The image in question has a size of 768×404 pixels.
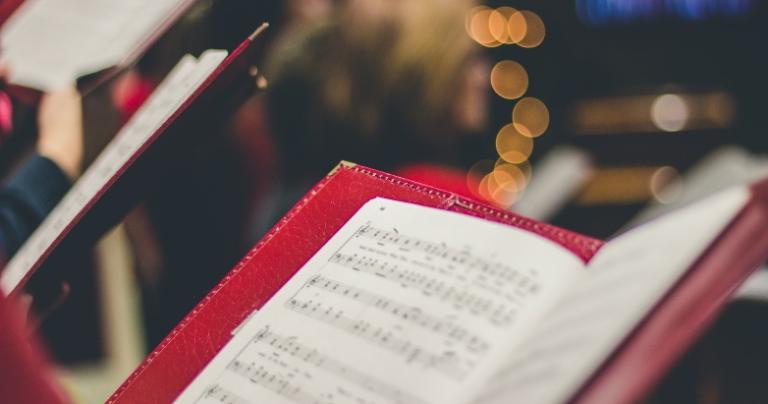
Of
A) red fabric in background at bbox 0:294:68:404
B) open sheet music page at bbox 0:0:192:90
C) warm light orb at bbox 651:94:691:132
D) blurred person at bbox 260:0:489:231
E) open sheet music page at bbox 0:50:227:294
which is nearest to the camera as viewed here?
red fabric in background at bbox 0:294:68:404

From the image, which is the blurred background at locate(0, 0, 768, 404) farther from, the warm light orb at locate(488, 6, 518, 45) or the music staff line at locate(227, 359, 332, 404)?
the music staff line at locate(227, 359, 332, 404)

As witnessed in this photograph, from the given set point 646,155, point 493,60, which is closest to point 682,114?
point 646,155

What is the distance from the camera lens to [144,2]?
1.12 m

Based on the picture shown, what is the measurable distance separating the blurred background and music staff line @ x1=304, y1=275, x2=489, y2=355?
278mm

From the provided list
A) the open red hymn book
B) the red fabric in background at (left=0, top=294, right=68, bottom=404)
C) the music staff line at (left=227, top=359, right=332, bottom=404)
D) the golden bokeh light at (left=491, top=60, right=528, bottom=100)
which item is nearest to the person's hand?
the open red hymn book

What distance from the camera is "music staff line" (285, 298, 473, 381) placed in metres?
0.59

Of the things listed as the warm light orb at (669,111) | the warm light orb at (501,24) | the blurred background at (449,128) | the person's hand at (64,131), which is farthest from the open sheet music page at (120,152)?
the warm light orb at (669,111)

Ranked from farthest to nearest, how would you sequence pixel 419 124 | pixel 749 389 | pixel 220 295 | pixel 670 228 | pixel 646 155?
pixel 646 155
pixel 749 389
pixel 419 124
pixel 220 295
pixel 670 228

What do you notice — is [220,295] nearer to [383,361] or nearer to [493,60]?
[383,361]

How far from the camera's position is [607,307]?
52 centimetres

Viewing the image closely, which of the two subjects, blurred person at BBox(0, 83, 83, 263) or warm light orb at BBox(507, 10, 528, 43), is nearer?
blurred person at BBox(0, 83, 83, 263)

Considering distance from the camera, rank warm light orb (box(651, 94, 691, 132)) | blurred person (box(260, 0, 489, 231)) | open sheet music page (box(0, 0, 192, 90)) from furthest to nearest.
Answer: warm light orb (box(651, 94, 691, 132)), blurred person (box(260, 0, 489, 231)), open sheet music page (box(0, 0, 192, 90))

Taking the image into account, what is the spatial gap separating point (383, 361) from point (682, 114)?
3.55 metres

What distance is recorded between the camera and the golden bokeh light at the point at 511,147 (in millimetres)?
3955
